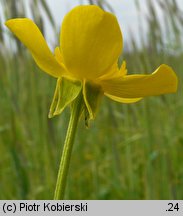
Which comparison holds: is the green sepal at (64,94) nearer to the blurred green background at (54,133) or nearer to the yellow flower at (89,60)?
the yellow flower at (89,60)

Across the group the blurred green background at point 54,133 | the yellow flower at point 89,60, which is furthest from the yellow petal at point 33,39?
the blurred green background at point 54,133

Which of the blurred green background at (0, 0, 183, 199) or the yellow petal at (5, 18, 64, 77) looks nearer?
the yellow petal at (5, 18, 64, 77)

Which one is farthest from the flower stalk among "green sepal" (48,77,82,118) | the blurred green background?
the blurred green background

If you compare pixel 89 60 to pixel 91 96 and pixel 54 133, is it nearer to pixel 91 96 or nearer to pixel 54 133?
pixel 91 96

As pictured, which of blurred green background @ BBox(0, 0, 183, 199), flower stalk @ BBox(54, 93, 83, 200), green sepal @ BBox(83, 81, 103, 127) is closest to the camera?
flower stalk @ BBox(54, 93, 83, 200)

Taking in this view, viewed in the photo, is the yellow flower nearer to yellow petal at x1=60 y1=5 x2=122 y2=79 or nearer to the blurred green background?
yellow petal at x1=60 y1=5 x2=122 y2=79

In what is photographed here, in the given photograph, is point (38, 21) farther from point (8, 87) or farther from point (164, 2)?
point (164, 2)

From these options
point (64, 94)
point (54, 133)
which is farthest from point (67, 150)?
point (54, 133)

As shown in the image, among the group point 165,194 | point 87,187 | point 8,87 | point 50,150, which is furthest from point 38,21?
point 87,187
